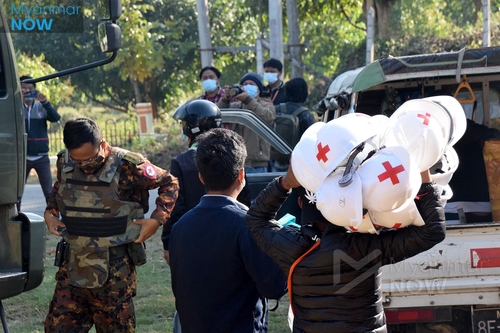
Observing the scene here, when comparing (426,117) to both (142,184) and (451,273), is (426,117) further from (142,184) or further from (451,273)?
(142,184)

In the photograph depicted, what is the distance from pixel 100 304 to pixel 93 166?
765 millimetres

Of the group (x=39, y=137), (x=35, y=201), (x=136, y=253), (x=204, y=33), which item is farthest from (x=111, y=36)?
(x=35, y=201)

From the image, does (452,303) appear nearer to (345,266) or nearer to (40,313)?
(345,266)

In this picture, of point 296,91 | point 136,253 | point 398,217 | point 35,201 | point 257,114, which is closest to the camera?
point 398,217

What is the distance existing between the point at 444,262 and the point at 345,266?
173 centimetres

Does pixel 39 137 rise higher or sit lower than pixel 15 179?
lower

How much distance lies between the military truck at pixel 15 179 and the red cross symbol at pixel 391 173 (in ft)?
7.71

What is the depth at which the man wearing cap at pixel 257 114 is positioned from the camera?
7.12 meters

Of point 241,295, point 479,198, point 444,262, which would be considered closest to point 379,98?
point 479,198

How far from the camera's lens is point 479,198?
5816mm

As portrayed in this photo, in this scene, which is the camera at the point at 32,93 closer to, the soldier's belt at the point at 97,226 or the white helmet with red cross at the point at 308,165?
the soldier's belt at the point at 97,226

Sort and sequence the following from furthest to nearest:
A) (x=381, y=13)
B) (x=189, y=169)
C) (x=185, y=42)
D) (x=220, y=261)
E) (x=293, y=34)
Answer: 1. (x=185, y=42)
2. (x=381, y=13)
3. (x=293, y=34)
4. (x=189, y=169)
5. (x=220, y=261)

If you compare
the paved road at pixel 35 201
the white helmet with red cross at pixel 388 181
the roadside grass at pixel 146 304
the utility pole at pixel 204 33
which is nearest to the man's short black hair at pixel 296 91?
the roadside grass at pixel 146 304

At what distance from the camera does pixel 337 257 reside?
9.00ft
